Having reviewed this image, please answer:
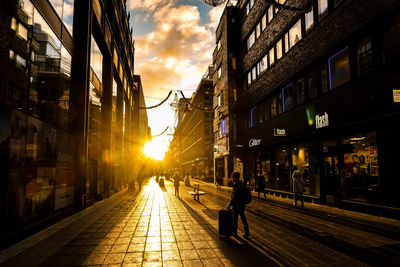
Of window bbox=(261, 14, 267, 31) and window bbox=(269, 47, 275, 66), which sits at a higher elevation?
window bbox=(261, 14, 267, 31)

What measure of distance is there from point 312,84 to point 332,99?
2626 millimetres

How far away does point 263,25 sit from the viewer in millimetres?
23672

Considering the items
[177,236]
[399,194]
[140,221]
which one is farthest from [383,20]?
[140,221]

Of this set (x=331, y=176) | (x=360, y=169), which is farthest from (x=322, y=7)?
(x=331, y=176)

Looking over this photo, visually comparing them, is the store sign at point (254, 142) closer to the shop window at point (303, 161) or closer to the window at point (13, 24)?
the shop window at point (303, 161)

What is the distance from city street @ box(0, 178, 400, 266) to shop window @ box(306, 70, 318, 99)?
766 cm

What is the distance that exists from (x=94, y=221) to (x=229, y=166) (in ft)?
74.7

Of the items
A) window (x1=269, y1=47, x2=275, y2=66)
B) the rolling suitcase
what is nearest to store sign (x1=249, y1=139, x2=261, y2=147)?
window (x1=269, y1=47, x2=275, y2=66)

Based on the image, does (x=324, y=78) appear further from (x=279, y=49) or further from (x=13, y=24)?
(x=13, y=24)

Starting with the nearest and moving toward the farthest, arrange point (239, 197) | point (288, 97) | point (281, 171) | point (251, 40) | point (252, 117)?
point (239, 197), point (288, 97), point (281, 171), point (252, 117), point (251, 40)

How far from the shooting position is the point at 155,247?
21.9ft

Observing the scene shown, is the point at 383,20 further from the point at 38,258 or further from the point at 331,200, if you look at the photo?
the point at 38,258

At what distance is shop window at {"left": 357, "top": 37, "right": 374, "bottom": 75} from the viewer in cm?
1163

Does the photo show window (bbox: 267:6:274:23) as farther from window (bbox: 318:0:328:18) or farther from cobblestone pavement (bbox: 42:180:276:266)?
cobblestone pavement (bbox: 42:180:276:266)
